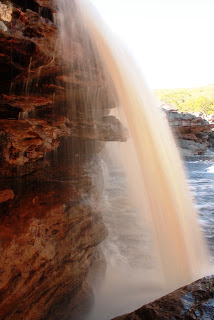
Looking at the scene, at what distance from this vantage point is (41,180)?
15.2ft

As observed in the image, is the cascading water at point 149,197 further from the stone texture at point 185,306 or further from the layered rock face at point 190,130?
the layered rock face at point 190,130

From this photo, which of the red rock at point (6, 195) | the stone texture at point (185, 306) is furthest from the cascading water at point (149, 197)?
the red rock at point (6, 195)

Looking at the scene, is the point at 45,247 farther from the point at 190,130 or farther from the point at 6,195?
the point at 190,130

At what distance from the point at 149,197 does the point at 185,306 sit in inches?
158

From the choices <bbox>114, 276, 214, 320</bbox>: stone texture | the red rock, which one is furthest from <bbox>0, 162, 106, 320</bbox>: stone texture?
<bbox>114, 276, 214, 320</bbox>: stone texture

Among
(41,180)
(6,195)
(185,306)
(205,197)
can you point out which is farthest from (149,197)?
(205,197)

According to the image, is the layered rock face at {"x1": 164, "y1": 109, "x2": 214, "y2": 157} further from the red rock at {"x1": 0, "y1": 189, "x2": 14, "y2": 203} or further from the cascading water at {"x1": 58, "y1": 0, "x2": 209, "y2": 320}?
the red rock at {"x1": 0, "y1": 189, "x2": 14, "y2": 203}

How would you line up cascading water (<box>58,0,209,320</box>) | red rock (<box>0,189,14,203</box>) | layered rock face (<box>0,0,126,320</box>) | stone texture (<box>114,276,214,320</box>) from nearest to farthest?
stone texture (<box>114,276,214,320</box>), layered rock face (<box>0,0,126,320</box>), red rock (<box>0,189,14,203</box>), cascading water (<box>58,0,209,320</box>)

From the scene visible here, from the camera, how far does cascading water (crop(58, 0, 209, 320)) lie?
4359mm

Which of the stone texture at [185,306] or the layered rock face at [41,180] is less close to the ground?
the layered rock face at [41,180]

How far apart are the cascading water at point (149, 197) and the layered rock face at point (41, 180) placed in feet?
0.86

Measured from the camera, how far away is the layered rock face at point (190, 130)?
78.2ft

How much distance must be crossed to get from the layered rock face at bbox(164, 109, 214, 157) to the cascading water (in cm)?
1817

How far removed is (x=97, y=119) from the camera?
595cm
